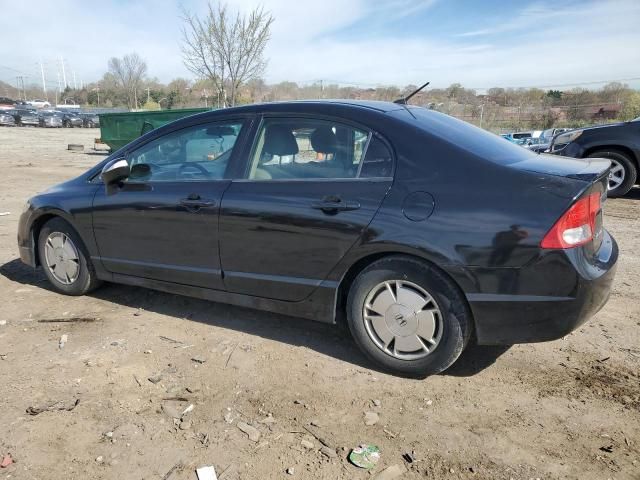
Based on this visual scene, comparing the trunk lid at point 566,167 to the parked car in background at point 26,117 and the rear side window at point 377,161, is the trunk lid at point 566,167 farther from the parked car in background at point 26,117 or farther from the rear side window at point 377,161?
the parked car in background at point 26,117

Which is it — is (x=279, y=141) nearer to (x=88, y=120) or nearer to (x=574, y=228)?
(x=574, y=228)

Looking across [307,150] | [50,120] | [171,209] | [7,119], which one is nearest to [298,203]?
[307,150]

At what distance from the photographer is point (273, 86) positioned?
34.9 m

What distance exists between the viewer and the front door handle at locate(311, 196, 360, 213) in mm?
3064

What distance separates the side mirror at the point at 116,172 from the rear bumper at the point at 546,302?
273 cm

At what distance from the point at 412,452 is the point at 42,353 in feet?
8.44

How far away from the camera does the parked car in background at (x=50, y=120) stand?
4291 cm

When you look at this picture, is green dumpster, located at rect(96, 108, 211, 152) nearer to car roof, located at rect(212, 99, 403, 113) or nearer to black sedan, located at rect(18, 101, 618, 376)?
black sedan, located at rect(18, 101, 618, 376)

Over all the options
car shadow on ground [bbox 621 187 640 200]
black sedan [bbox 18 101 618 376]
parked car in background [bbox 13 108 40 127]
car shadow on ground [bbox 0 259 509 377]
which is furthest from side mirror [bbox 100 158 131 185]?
parked car in background [bbox 13 108 40 127]

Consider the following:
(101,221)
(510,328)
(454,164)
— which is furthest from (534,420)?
(101,221)

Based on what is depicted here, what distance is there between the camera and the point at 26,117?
140 feet

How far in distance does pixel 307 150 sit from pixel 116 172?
5.27ft

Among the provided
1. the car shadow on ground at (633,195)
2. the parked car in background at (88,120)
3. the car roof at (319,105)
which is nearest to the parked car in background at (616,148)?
the car shadow on ground at (633,195)

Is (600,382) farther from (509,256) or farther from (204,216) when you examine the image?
(204,216)
